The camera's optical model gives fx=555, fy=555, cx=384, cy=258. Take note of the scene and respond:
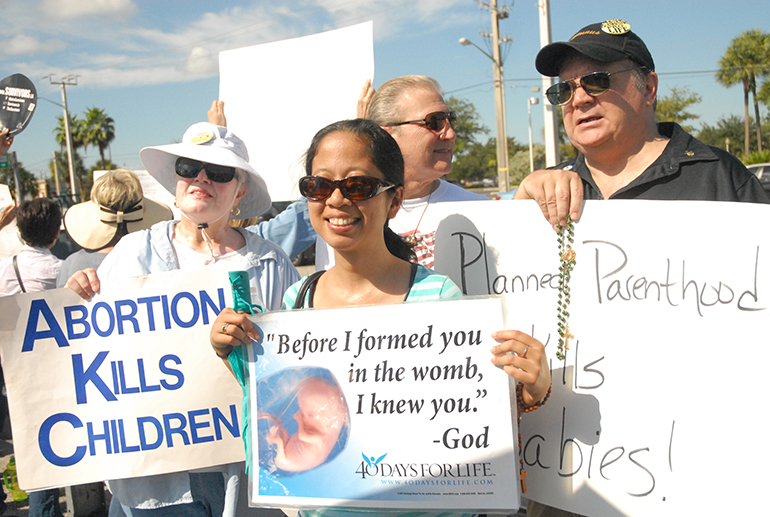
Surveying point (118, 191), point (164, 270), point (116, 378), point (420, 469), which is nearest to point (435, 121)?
point (164, 270)

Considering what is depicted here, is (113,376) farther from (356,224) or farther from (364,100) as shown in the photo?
(364,100)

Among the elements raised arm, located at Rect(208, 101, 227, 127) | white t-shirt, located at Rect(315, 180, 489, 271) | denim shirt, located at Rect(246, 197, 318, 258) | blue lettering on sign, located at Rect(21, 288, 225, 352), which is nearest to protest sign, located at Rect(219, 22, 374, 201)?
denim shirt, located at Rect(246, 197, 318, 258)

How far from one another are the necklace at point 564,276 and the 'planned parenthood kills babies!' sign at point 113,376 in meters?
1.18

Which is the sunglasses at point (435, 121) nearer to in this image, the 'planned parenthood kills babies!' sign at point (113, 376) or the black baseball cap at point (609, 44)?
the black baseball cap at point (609, 44)

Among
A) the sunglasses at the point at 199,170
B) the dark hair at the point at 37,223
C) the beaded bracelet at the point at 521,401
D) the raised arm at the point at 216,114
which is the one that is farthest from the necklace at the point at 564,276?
the dark hair at the point at 37,223

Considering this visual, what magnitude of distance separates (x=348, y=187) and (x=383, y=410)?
62cm

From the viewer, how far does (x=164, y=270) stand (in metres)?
2.18

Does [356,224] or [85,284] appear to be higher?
[356,224]

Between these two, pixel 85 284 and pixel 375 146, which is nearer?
pixel 375 146

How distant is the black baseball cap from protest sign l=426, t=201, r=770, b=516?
1.69ft

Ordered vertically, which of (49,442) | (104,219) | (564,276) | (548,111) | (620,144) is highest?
(548,111)

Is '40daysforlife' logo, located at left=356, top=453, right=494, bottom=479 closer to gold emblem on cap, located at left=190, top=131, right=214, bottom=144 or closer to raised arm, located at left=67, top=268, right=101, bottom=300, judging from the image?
raised arm, located at left=67, top=268, right=101, bottom=300

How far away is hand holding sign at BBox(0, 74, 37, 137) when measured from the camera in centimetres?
325

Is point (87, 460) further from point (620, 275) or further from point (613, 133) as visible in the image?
point (613, 133)
